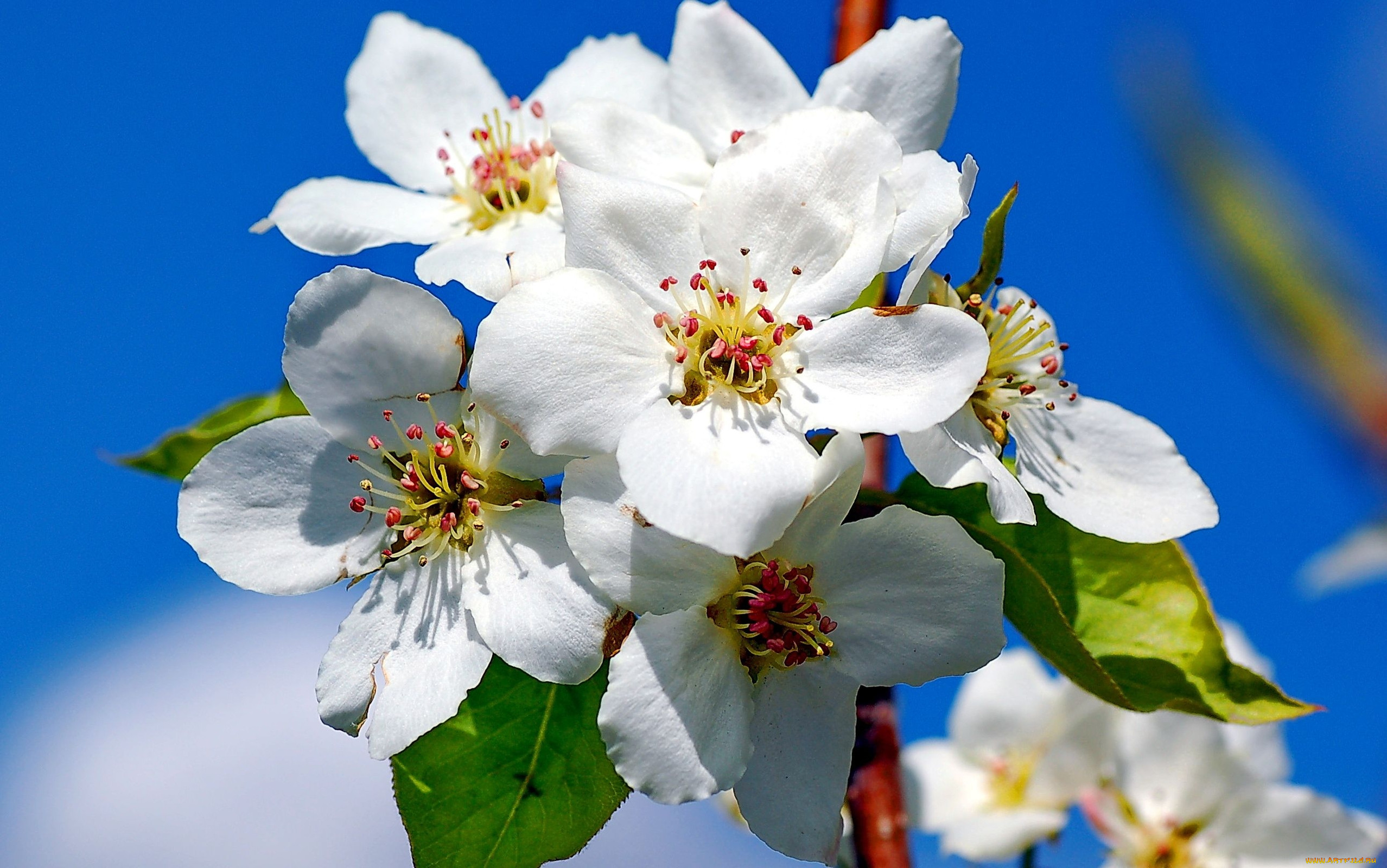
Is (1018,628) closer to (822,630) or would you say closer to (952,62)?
(822,630)

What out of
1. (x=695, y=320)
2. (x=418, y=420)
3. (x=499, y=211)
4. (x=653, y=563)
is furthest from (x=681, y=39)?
(x=653, y=563)

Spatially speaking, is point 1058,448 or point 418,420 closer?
point 418,420

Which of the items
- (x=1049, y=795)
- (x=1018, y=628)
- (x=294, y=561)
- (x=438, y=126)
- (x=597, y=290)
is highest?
(x=438, y=126)

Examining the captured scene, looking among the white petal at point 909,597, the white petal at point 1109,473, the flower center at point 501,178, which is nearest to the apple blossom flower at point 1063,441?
the white petal at point 1109,473

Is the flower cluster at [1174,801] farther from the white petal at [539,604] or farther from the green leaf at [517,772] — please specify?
the white petal at [539,604]

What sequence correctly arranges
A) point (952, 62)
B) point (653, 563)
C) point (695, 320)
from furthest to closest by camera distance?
point (952, 62), point (695, 320), point (653, 563)

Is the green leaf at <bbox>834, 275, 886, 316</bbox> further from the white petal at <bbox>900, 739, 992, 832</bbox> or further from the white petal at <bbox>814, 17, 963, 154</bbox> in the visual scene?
the white petal at <bbox>900, 739, 992, 832</bbox>

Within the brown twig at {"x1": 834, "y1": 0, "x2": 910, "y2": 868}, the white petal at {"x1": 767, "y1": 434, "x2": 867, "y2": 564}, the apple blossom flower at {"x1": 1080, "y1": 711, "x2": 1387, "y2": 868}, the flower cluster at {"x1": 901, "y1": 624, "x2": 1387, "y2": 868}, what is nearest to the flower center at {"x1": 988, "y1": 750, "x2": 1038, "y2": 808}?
the flower cluster at {"x1": 901, "y1": 624, "x2": 1387, "y2": 868}
